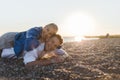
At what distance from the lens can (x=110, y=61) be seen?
13.7m

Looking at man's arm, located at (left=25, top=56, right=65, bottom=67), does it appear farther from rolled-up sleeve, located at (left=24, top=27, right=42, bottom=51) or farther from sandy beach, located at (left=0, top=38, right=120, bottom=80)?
rolled-up sleeve, located at (left=24, top=27, right=42, bottom=51)

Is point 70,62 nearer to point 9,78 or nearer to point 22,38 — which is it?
point 22,38

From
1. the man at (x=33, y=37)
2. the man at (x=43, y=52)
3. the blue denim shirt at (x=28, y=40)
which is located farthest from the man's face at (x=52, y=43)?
the blue denim shirt at (x=28, y=40)

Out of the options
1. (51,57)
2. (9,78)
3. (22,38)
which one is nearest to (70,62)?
(51,57)

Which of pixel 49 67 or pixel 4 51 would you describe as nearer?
pixel 49 67

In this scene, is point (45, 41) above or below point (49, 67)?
above

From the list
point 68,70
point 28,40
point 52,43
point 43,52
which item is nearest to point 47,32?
point 52,43

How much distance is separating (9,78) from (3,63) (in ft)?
7.56

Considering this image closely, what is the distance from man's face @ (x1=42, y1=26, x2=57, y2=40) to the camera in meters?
11.9

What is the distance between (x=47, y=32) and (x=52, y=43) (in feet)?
1.27

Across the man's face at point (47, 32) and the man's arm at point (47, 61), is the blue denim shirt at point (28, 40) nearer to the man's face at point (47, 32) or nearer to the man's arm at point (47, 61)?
the man's face at point (47, 32)

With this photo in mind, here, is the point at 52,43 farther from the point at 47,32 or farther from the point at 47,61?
the point at 47,61

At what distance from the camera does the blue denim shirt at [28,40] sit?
11945 mm

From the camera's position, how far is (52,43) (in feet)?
40.0
